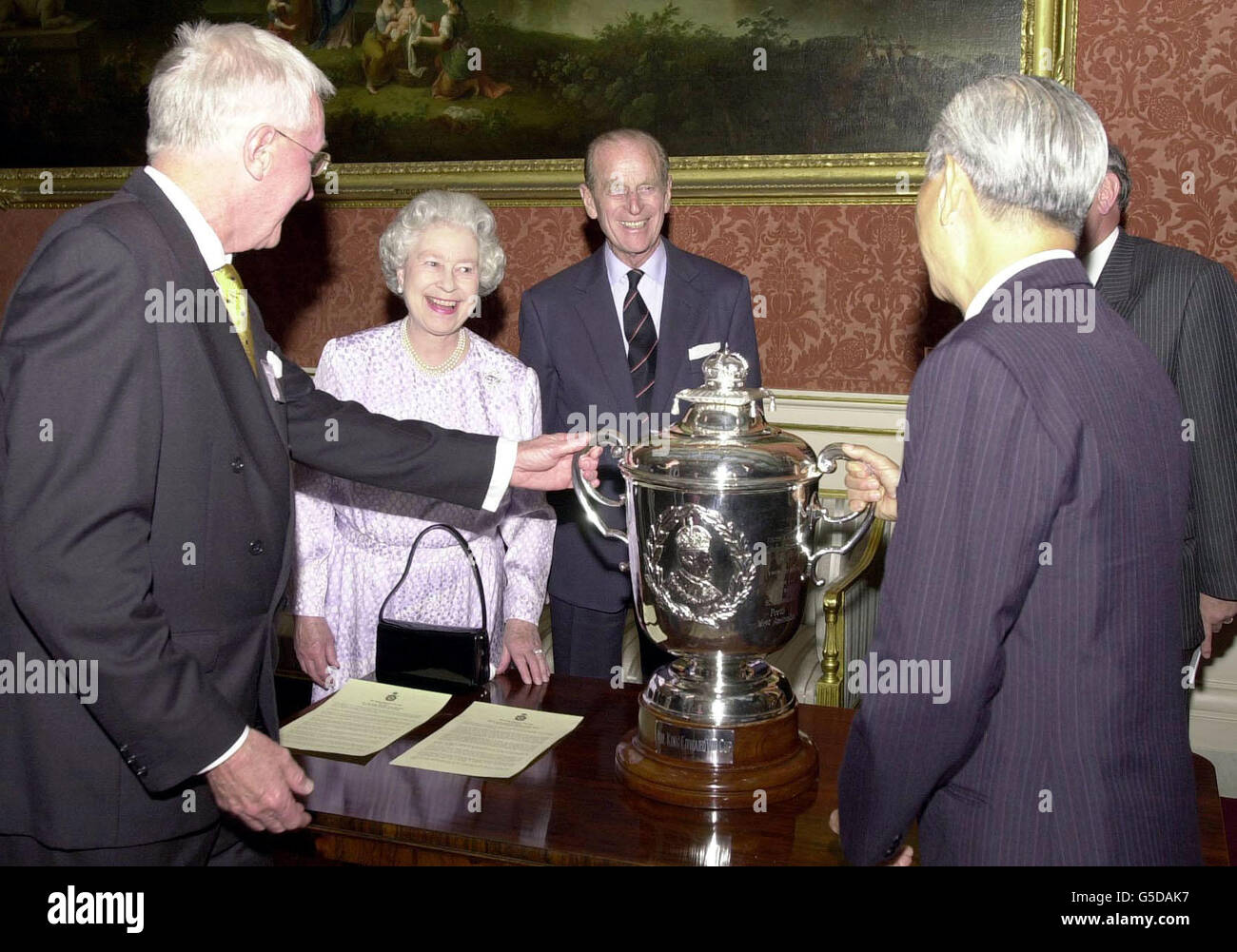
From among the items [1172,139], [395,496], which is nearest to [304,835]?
[395,496]

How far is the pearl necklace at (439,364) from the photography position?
10.0ft

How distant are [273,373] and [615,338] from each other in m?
1.55

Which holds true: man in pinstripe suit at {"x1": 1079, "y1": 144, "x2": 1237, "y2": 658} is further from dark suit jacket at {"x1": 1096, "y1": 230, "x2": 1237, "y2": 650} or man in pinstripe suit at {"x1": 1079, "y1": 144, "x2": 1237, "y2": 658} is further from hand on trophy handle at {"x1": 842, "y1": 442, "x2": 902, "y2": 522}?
hand on trophy handle at {"x1": 842, "y1": 442, "x2": 902, "y2": 522}

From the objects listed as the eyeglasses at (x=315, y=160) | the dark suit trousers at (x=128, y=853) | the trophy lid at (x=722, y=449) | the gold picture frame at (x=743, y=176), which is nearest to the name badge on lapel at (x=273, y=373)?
the eyeglasses at (x=315, y=160)

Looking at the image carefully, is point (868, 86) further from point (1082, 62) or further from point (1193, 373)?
point (1193, 373)

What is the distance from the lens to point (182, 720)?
5.32 ft

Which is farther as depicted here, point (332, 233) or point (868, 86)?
point (332, 233)

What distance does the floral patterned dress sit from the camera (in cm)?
292

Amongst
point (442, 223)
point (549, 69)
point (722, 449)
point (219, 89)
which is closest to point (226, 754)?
point (722, 449)

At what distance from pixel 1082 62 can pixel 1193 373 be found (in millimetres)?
1594

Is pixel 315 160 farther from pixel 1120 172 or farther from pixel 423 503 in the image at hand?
pixel 1120 172

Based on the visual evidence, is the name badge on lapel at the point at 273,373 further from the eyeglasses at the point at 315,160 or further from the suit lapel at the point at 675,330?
the suit lapel at the point at 675,330

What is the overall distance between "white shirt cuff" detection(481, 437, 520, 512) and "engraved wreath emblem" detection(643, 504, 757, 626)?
23.8 inches

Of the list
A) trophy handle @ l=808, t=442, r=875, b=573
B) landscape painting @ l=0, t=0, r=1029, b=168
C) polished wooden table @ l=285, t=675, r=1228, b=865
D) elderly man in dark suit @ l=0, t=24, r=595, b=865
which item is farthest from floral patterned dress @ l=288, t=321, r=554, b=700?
landscape painting @ l=0, t=0, r=1029, b=168
